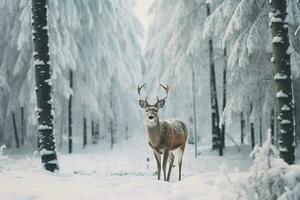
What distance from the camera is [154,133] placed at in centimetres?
1039

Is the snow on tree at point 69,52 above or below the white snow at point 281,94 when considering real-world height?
above

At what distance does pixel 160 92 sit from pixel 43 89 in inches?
594

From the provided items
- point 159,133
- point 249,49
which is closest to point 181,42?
point 249,49

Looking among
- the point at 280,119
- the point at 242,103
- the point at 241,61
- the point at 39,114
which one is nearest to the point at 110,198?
the point at 280,119

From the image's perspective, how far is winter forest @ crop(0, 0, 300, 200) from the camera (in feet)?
21.1

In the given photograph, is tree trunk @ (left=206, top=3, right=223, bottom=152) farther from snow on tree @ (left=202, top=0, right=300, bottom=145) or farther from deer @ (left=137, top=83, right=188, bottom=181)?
deer @ (left=137, top=83, right=188, bottom=181)

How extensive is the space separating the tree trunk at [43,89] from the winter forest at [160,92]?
0.02 meters

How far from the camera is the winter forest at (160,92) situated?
6426 millimetres

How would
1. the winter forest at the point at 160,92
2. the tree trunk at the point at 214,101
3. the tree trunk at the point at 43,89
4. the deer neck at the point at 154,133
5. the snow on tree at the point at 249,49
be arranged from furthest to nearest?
the tree trunk at the point at 214,101, the snow on tree at the point at 249,49, the deer neck at the point at 154,133, the tree trunk at the point at 43,89, the winter forest at the point at 160,92

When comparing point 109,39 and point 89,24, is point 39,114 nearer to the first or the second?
point 89,24

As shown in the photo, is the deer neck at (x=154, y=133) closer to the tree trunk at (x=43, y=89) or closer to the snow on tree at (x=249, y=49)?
the tree trunk at (x=43, y=89)

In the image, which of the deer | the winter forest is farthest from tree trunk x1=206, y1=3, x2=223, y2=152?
the deer

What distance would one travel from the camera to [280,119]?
27.7ft

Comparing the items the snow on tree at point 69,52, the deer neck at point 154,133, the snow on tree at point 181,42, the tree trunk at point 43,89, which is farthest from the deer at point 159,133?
the snow on tree at point 69,52
